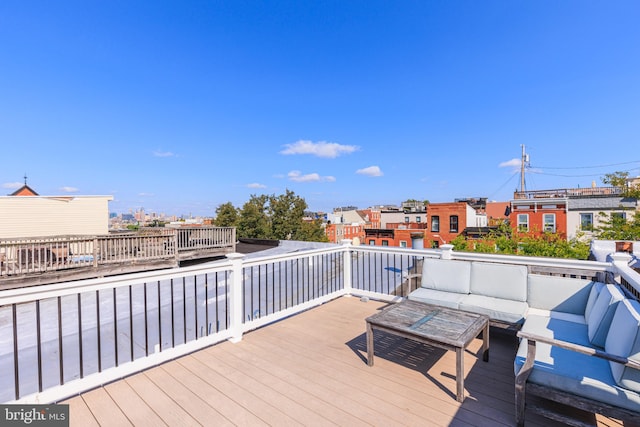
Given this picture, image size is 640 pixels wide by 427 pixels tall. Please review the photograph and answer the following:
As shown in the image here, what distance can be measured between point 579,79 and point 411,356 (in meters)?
13.6

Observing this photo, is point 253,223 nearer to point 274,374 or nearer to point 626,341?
point 274,374

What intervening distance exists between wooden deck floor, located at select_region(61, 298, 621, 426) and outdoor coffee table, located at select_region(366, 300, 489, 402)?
0.23 metres

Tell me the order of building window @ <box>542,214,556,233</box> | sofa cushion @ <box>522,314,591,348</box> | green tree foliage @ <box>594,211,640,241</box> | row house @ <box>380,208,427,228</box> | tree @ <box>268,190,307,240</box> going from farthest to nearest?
row house @ <box>380,208,427,228</box>
tree @ <box>268,190,307,240</box>
building window @ <box>542,214,556,233</box>
green tree foliage @ <box>594,211,640,241</box>
sofa cushion @ <box>522,314,591,348</box>

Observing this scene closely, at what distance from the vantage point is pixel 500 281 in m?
3.40

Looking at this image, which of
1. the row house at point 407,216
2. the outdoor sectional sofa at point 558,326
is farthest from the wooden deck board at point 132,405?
the row house at point 407,216

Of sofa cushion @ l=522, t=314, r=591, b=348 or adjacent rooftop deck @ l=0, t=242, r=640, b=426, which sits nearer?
adjacent rooftop deck @ l=0, t=242, r=640, b=426

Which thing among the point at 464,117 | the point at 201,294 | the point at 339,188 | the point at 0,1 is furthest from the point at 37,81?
the point at 339,188

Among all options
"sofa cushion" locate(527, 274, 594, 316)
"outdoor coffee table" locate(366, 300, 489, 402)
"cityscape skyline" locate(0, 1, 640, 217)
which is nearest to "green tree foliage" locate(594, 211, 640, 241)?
"cityscape skyline" locate(0, 1, 640, 217)

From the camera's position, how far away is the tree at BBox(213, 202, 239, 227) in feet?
80.2

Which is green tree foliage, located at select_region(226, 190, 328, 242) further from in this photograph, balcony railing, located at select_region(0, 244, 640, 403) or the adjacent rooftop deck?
the adjacent rooftop deck

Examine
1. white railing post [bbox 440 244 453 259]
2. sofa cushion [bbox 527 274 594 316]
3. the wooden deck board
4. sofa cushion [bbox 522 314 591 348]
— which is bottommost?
the wooden deck board

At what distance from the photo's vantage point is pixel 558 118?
46.4 ft

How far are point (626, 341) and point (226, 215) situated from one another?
25.0 m

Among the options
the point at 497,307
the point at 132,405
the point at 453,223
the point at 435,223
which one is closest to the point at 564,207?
the point at 453,223
